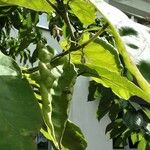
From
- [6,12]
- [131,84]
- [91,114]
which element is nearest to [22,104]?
[131,84]

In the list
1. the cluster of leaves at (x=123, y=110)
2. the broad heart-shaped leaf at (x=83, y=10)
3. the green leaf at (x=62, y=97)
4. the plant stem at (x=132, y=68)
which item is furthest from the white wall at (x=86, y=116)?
the plant stem at (x=132, y=68)

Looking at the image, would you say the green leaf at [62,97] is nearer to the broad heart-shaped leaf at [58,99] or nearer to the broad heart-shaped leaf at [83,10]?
the broad heart-shaped leaf at [58,99]

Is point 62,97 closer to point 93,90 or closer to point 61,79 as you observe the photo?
point 61,79

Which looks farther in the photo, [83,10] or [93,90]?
[93,90]

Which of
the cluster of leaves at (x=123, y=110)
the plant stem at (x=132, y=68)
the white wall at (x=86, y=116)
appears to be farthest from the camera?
the white wall at (x=86, y=116)

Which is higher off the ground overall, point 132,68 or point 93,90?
point 132,68

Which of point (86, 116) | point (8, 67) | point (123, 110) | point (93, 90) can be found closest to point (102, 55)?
point (8, 67)

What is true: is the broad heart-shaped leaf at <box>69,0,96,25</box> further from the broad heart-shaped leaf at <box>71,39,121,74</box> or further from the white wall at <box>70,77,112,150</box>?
the white wall at <box>70,77,112,150</box>
